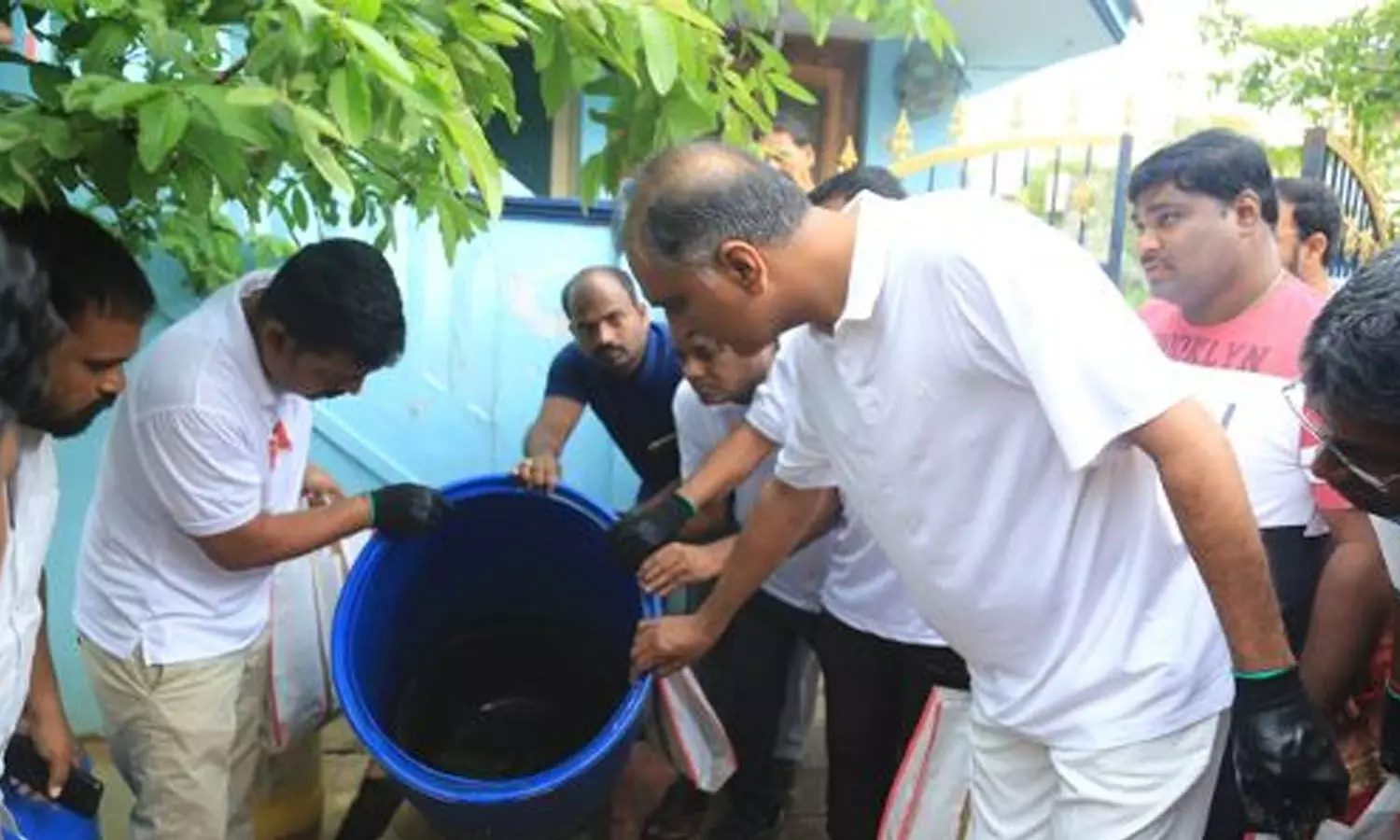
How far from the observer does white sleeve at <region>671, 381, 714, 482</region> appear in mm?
2705

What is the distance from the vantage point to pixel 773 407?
2.30 meters

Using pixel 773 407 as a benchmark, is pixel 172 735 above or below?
below

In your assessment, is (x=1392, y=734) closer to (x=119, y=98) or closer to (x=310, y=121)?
(x=310, y=121)

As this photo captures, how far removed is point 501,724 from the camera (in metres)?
2.58

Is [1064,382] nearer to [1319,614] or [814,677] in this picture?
[1319,614]

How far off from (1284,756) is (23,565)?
1678 mm

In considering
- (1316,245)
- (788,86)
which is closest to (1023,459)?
(788,86)

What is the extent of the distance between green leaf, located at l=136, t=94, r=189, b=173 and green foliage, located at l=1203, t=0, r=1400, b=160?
6.39m

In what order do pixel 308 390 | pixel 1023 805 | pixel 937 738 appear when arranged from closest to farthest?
pixel 1023 805, pixel 937 738, pixel 308 390

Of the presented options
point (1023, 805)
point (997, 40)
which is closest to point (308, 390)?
point (1023, 805)

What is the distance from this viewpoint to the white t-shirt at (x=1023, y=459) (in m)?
1.28

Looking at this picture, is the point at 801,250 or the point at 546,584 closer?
the point at 801,250

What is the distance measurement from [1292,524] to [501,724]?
1.71 m

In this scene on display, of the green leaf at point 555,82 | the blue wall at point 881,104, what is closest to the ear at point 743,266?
the green leaf at point 555,82
